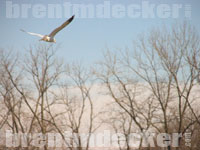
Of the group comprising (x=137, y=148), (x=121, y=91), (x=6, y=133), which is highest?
(x=121, y=91)

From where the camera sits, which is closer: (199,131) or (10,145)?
(199,131)

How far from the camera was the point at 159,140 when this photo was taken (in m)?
17.1

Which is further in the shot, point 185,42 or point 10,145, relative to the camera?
point 10,145

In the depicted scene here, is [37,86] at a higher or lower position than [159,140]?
higher

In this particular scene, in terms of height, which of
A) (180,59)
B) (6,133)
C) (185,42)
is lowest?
(6,133)

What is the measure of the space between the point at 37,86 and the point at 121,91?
561 centimetres

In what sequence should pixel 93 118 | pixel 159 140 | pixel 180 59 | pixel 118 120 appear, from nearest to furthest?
pixel 180 59, pixel 159 140, pixel 118 120, pixel 93 118

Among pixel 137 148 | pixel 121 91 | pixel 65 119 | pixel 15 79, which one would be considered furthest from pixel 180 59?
pixel 15 79

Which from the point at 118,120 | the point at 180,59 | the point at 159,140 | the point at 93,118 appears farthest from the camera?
the point at 93,118

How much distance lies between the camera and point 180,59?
51.2ft

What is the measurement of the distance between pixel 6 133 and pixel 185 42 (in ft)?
43.1

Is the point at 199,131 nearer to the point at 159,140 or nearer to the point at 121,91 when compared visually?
the point at 159,140

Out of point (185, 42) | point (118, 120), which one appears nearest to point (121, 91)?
point (118, 120)

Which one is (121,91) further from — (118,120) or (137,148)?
(137,148)
